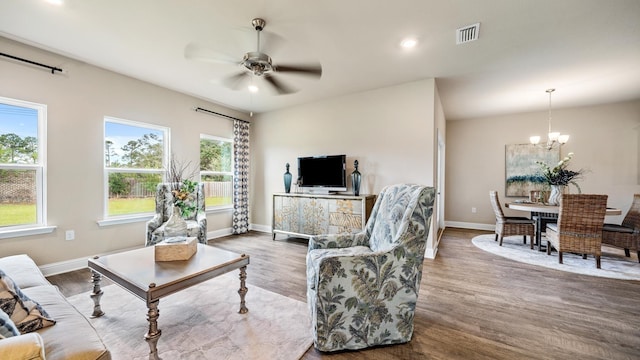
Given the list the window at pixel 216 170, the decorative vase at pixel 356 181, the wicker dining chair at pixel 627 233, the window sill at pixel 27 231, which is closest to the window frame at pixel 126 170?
the window sill at pixel 27 231

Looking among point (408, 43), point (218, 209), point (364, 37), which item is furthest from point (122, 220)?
point (408, 43)

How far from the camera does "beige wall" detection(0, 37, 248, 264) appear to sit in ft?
8.96

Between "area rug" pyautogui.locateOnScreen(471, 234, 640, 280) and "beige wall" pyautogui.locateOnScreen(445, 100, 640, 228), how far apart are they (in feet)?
4.66

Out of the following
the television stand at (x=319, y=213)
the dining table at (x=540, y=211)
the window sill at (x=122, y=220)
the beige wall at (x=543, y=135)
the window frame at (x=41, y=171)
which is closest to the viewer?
the window frame at (x=41, y=171)

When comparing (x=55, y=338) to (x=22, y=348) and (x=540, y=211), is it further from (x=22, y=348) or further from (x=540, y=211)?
(x=540, y=211)

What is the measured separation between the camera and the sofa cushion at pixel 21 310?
1.09 m

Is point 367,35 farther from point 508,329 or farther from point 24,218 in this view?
point 24,218

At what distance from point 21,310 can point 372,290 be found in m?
1.81

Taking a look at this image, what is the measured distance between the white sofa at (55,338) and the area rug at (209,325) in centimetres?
52

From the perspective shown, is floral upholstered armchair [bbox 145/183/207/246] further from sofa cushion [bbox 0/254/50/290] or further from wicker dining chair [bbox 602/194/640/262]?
wicker dining chair [bbox 602/194/640/262]

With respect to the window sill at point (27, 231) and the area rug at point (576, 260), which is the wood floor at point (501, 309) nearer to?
the area rug at point (576, 260)

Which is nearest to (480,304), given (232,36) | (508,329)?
(508,329)

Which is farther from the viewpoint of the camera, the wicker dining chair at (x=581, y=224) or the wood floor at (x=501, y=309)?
the wicker dining chair at (x=581, y=224)

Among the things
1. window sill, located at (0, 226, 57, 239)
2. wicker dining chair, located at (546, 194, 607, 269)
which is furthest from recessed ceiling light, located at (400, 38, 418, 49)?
window sill, located at (0, 226, 57, 239)
